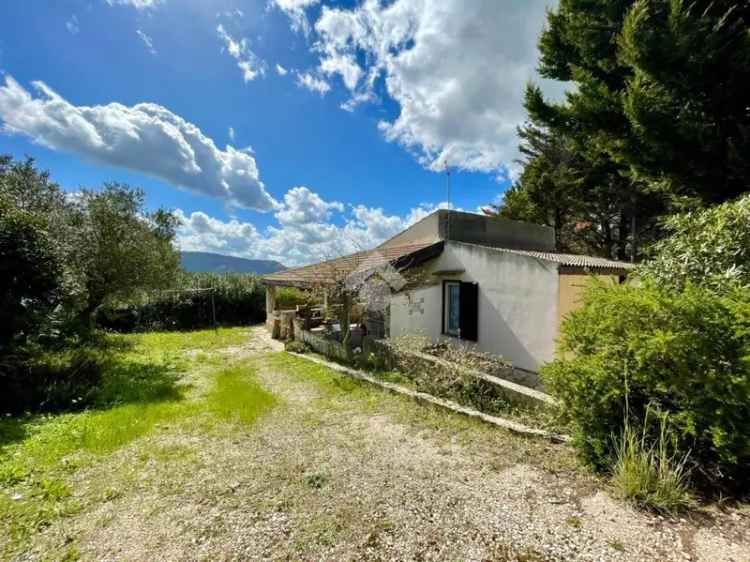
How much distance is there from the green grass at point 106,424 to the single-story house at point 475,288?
14.6ft

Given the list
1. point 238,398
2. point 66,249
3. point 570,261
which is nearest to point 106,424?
point 238,398

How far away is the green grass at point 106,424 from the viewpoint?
153 inches

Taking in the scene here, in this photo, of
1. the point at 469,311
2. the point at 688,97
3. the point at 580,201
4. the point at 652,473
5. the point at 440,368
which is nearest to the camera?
the point at 652,473

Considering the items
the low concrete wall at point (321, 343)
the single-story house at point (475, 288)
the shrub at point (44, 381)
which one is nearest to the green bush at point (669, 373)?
the single-story house at point (475, 288)

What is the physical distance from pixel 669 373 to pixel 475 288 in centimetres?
771

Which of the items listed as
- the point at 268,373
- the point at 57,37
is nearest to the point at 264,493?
the point at 268,373

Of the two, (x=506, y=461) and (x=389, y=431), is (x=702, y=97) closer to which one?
(x=506, y=461)

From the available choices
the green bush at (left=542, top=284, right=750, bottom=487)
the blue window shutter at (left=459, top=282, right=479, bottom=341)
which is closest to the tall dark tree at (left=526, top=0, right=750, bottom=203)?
the blue window shutter at (left=459, top=282, right=479, bottom=341)

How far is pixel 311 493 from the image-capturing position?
159 inches

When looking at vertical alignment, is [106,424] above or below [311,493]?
below

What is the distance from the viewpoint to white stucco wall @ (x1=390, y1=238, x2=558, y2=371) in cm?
934

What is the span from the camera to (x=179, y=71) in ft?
40.5

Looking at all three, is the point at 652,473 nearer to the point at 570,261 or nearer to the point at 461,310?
the point at 570,261

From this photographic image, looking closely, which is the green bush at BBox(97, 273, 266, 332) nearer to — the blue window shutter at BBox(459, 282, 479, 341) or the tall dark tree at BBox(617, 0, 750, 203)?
the blue window shutter at BBox(459, 282, 479, 341)
